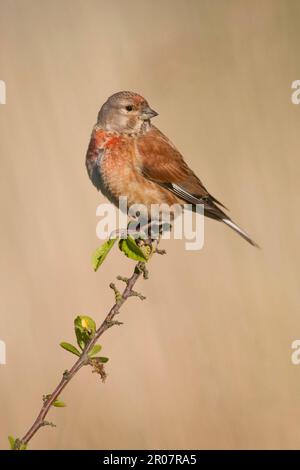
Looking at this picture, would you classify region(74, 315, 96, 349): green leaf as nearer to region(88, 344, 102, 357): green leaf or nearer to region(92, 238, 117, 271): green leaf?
region(88, 344, 102, 357): green leaf

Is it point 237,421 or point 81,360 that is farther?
point 237,421

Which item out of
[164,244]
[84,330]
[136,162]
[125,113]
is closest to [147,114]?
[125,113]

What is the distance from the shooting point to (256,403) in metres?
3.54

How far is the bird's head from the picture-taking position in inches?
121

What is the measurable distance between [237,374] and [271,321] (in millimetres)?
309

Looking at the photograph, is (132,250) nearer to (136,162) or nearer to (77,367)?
(77,367)

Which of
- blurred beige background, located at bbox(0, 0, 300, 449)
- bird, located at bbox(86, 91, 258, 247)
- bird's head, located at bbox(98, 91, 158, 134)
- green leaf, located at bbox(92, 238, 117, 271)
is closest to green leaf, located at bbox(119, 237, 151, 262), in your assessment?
green leaf, located at bbox(92, 238, 117, 271)

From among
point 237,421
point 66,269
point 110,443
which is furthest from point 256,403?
point 66,269

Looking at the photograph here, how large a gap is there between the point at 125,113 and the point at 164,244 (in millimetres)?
1014

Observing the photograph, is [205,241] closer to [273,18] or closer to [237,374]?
[237,374]

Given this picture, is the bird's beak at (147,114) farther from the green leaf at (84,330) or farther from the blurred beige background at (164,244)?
the green leaf at (84,330)

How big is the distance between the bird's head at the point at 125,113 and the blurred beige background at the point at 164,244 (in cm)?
77

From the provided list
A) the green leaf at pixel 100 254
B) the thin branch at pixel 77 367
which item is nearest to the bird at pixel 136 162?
the green leaf at pixel 100 254

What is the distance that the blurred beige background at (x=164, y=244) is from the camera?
3.54 metres
